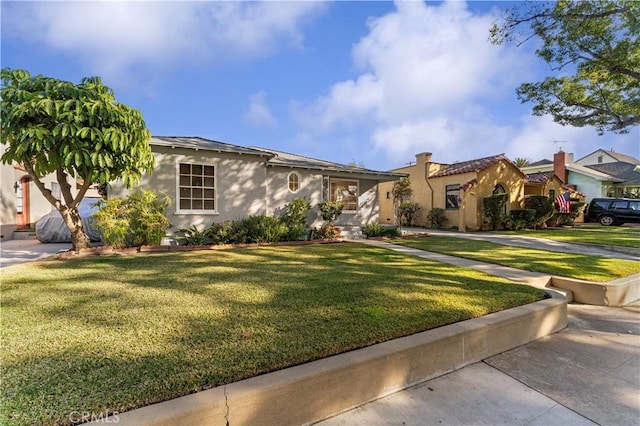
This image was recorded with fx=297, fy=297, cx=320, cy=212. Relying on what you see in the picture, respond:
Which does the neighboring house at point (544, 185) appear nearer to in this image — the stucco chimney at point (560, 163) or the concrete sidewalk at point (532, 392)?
the stucco chimney at point (560, 163)

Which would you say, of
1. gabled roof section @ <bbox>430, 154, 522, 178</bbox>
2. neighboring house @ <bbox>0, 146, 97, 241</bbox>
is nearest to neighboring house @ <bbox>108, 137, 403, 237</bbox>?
neighboring house @ <bbox>0, 146, 97, 241</bbox>

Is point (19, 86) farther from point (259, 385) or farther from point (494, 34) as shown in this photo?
point (494, 34)

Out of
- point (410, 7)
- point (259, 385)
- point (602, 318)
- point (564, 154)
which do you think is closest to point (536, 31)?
point (410, 7)

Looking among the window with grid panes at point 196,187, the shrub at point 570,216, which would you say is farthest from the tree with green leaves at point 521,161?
the window with grid panes at point 196,187

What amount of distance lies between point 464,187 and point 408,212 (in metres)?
4.28

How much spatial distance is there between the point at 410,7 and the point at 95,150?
969cm

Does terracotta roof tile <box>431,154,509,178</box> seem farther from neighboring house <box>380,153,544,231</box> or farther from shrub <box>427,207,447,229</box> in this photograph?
shrub <box>427,207,447,229</box>

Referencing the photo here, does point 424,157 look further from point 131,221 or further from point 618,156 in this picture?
point 618,156

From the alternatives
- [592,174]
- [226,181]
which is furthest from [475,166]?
[592,174]

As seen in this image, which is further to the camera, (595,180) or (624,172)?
(624,172)

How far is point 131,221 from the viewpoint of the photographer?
768cm

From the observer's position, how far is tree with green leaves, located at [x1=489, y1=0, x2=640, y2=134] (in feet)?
29.8

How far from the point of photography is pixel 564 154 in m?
24.0

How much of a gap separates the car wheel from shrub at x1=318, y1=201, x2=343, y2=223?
2009 cm
